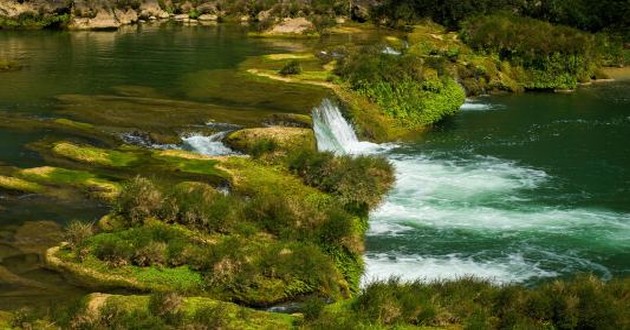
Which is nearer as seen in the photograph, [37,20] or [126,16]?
[37,20]

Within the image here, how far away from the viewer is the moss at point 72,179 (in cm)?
2384

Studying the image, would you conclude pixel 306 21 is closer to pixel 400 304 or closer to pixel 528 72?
pixel 528 72

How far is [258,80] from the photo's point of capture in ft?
154

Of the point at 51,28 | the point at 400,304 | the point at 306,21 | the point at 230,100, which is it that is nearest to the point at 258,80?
the point at 230,100

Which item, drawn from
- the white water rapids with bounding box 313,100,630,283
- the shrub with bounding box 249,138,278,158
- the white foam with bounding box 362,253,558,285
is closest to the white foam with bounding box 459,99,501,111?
the white water rapids with bounding box 313,100,630,283

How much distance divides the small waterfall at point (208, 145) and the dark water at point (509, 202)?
750 cm

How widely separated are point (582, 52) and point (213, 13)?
54.2 m

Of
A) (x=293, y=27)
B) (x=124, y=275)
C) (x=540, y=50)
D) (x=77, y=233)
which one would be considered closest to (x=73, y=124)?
(x=77, y=233)

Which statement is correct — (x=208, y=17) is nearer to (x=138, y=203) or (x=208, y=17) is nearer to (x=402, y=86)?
(x=402, y=86)

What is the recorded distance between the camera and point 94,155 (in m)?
28.2

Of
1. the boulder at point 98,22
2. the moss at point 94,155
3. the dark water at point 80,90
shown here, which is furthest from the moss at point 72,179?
the boulder at point 98,22

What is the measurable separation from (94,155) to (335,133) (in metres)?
14.9

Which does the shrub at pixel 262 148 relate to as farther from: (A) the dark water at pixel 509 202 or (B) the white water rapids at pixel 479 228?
(A) the dark water at pixel 509 202

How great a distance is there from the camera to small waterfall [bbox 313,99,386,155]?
36844 millimetres
